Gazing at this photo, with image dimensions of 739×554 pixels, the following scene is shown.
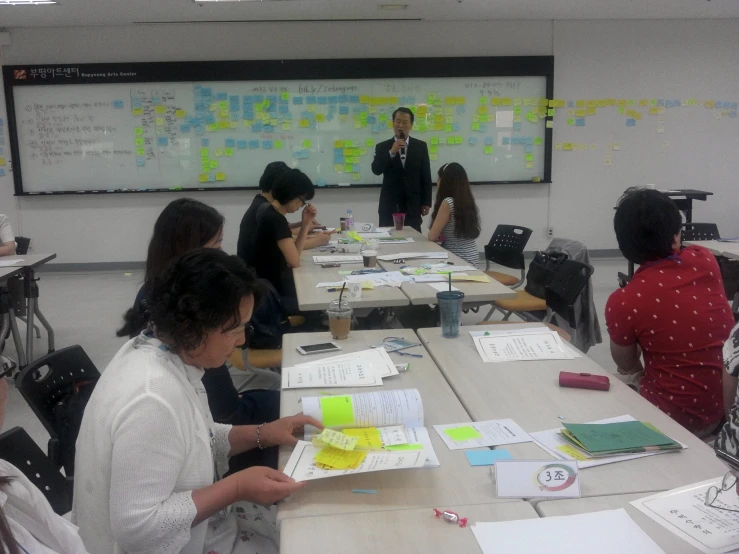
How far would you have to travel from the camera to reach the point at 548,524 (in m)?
1.24

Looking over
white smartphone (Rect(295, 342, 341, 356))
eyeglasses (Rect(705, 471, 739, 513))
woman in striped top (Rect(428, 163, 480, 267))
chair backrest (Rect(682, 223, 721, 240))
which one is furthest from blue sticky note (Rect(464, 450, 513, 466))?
chair backrest (Rect(682, 223, 721, 240))

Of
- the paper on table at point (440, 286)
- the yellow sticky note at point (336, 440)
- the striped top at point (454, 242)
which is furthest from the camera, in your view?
the striped top at point (454, 242)

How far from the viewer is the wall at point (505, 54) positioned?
6664mm

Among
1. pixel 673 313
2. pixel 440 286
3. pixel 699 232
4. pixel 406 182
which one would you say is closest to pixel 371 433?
pixel 673 313

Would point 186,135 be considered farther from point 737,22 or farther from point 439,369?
point 737,22

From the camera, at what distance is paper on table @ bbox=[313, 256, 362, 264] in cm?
388

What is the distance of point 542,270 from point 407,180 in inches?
96.8

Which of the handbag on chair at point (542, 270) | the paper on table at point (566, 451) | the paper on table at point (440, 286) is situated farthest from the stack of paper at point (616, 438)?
the handbag on chair at point (542, 270)

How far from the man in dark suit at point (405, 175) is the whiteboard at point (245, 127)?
1.02 metres

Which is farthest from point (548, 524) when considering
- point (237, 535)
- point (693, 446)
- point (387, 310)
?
point (387, 310)

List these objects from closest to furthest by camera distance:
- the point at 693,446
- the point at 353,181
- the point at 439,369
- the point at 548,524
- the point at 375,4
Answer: the point at 548,524 < the point at 693,446 < the point at 439,369 < the point at 375,4 < the point at 353,181

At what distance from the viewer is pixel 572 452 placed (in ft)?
4.97

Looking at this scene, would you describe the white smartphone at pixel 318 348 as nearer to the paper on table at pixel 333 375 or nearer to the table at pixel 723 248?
the paper on table at pixel 333 375

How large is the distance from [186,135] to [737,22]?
235 inches
